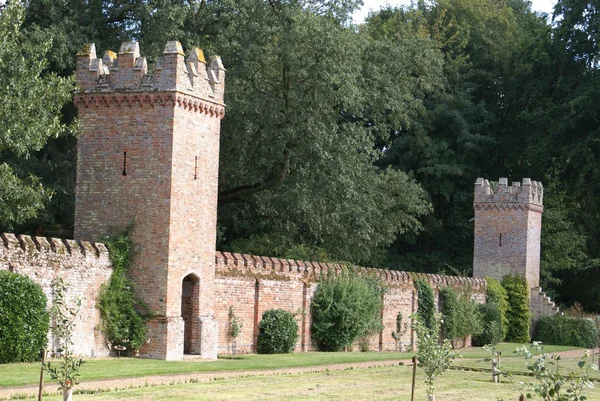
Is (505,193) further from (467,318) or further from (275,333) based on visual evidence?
(275,333)

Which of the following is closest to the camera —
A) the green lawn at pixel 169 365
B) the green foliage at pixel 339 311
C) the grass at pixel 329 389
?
the grass at pixel 329 389

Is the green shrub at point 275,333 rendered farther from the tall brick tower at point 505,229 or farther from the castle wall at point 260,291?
the tall brick tower at point 505,229

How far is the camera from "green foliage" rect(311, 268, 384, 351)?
112 ft

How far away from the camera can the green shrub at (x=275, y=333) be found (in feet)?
103

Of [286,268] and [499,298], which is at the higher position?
[286,268]

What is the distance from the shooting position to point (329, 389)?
2134cm

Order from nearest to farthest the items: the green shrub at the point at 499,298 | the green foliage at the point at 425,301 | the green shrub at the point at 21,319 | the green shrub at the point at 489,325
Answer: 1. the green shrub at the point at 21,319
2. the green foliage at the point at 425,301
3. the green shrub at the point at 489,325
4. the green shrub at the point at 499,298

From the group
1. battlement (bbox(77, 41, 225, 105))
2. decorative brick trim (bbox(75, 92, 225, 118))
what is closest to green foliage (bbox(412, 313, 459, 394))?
decorative brick trim (bbox(75, 92, 225, 118))

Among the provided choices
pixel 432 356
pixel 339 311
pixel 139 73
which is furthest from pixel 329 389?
pixel 339 311

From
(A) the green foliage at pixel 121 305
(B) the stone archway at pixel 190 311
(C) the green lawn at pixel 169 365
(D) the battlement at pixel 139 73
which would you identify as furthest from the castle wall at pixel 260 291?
(D) the battlement at pixel 139 73

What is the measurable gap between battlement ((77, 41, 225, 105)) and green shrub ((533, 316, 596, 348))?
24.1 meters

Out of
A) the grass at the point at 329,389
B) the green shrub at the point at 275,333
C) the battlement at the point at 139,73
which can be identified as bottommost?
the grass at the point at 329,389

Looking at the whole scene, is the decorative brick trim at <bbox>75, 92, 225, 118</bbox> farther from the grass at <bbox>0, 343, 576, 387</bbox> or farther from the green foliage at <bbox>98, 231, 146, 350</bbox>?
the grass at <bbox>0, 343, 576, 387</bbox>

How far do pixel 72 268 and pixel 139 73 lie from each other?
5.08 meters
